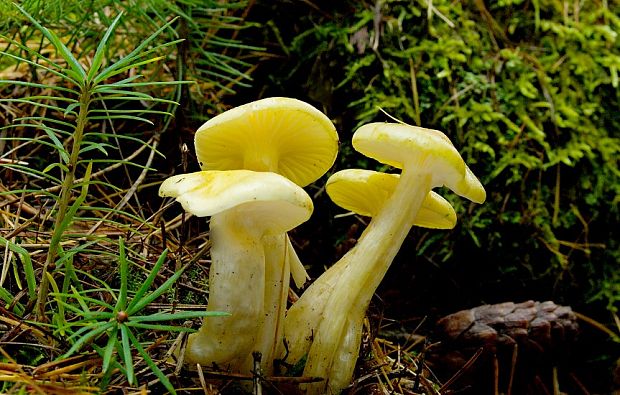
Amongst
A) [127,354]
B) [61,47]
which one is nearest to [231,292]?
[127,354]

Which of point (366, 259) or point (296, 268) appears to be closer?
point (366, 259)

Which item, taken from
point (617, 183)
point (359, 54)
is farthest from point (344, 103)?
point (617, 183)

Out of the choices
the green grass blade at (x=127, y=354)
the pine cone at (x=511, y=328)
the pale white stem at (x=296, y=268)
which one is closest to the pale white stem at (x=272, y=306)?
the pale white stem at (x=296, y=268)

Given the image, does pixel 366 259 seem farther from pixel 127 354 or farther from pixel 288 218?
pixel 127 354

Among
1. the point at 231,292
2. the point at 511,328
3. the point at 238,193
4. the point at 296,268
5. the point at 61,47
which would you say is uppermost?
the point at 61,47

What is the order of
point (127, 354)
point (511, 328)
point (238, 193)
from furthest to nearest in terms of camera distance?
point (511, 328)
point (238, 193)
point (127, 354)
